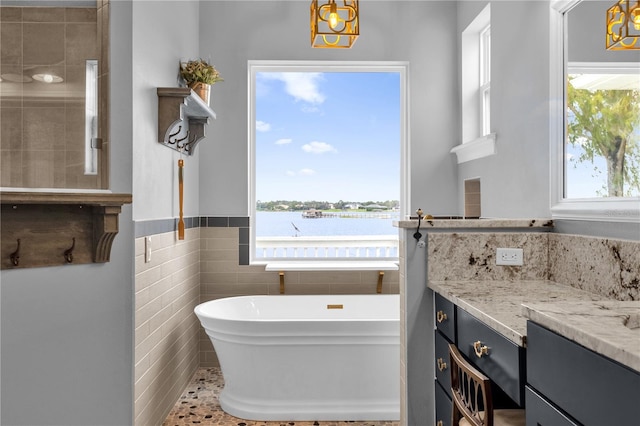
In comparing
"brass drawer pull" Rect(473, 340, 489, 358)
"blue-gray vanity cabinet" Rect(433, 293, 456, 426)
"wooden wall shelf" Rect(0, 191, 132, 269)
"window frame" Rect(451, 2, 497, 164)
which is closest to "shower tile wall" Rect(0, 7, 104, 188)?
"wooden wall shelf" Rect(0, 191, 132, 269)

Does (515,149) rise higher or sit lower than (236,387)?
higher

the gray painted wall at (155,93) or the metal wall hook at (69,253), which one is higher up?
the gray painted wall at (155,93)

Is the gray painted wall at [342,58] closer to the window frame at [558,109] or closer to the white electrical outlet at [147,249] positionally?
the white electrical outlet at [147,249]

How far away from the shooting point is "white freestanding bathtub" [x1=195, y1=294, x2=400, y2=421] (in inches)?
111

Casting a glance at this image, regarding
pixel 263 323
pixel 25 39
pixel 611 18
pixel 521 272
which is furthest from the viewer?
pixel 263 323

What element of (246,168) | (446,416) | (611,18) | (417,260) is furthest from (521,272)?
(246,168)

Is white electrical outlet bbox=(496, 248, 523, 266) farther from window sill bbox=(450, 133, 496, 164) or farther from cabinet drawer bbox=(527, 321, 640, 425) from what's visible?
window sill bbox=(450, 133, 496, 164)

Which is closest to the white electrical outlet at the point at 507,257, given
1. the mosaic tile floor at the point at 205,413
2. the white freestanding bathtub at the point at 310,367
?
the white freestanding bathtub at the point at 310,367

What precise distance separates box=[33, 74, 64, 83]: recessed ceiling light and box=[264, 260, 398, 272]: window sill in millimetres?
2137

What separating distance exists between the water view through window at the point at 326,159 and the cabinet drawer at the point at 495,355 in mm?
2259

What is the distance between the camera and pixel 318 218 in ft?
13.4

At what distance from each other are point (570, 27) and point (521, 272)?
1.20m

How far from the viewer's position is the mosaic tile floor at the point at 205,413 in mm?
2865

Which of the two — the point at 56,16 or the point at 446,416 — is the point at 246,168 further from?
the point at 446,416
